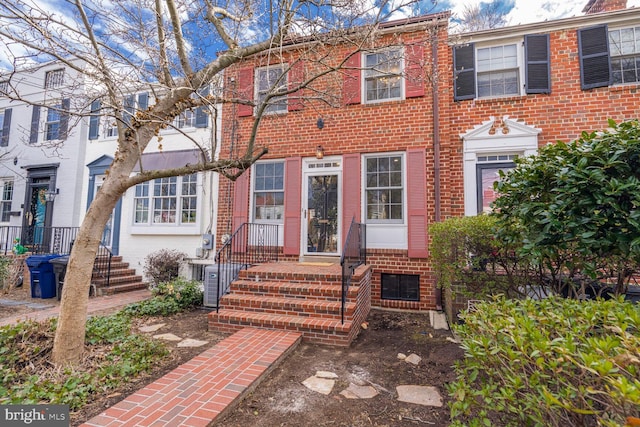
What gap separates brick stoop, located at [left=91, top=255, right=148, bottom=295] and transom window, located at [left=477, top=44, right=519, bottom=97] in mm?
9354

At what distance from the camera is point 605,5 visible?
282 inches

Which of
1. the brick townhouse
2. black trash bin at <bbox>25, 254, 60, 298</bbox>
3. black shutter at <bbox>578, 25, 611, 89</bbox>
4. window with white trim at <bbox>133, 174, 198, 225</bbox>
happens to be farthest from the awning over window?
A: black shutter at <bbox>578, 25, 611, 89</bbox>

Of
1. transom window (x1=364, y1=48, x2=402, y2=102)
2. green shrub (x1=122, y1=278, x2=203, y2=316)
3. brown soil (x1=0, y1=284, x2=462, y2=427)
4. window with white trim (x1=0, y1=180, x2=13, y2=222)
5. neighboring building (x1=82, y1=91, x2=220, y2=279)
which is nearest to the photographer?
brown soil (x1=0, y1=284, x2=462, y2=427)

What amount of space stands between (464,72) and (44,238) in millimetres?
12254

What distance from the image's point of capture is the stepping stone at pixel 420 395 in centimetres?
275

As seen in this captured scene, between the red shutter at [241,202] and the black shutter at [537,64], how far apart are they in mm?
6310

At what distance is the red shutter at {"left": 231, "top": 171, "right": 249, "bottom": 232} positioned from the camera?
7.33 m

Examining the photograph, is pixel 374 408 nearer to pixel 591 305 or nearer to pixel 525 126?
pixel 591 305

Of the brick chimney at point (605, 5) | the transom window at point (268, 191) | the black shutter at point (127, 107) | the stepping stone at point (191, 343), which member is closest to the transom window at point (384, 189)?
the transom window at point (268, 191)

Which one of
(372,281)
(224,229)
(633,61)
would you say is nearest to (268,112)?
(224,229)

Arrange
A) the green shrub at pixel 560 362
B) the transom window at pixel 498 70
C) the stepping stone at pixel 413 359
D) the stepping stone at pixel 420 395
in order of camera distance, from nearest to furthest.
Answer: the green shrub at pixel 560 362, the stepping stone at pixel 420 395, the stepping stone at pixel 413 359, the transom window at pixel 498 70

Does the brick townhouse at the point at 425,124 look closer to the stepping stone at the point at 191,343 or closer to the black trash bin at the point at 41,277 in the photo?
the stepping stone at the point at 191,343

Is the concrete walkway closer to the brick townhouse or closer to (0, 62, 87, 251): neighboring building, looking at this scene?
the brick townhouse

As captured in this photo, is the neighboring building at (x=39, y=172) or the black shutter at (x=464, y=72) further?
the neighboring building at (x=39, y=172)
